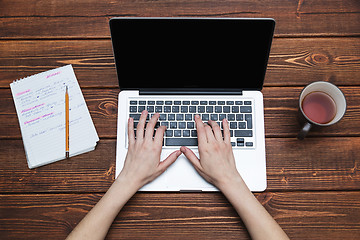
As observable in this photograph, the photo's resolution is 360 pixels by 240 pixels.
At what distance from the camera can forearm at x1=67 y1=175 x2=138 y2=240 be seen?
2.35 ft

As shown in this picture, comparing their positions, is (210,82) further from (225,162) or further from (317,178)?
(317,178)

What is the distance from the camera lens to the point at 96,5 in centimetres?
92

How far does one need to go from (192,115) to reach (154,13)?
368 mm

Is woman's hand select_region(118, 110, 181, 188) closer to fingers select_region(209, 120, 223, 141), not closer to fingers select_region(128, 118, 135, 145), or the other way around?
fingers select_region(128, 118, 135, 145)

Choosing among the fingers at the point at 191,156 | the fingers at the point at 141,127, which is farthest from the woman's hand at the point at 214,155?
the fingers at the point at 141,127

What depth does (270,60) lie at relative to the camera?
88 cm

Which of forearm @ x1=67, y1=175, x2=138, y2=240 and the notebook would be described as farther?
the notebook

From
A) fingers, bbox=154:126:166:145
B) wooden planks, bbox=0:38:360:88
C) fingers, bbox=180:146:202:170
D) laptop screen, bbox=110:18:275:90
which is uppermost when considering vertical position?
wooden planks, bbox=0:38:360:88

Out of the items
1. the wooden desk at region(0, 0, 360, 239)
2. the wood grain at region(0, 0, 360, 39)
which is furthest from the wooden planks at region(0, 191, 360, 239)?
the wood grain at region(0, 0, 360, 39)

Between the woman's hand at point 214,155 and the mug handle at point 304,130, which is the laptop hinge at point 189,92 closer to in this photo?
the woman's hand at point 214,155

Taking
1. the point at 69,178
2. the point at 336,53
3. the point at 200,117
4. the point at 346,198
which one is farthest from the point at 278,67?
the point at 69,178

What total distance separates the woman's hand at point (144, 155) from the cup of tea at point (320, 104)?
373 mm

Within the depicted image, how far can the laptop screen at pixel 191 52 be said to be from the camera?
2.30ft

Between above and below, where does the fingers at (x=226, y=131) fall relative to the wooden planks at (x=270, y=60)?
below
